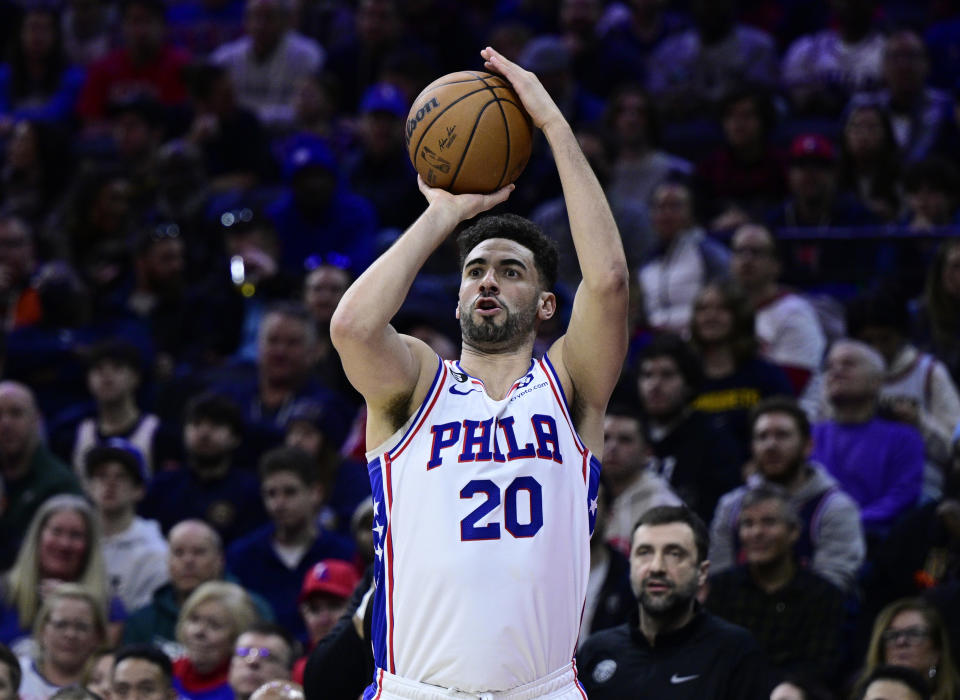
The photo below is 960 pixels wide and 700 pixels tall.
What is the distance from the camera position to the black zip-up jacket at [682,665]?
6699mm

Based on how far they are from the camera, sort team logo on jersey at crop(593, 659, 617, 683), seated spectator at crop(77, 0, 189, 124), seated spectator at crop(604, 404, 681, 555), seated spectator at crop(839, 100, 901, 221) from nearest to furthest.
A: team logo on jersey at crop(593, 659, 617, 683) → seated spectator at crop(604, 404, 681, 555) → seated spectator at crop(839, 100, 901, 221) → seated spectator at crop(77, 0, 189, 124)

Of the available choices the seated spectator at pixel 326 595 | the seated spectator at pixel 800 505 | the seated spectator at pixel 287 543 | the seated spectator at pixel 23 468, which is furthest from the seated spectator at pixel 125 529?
the seated spectator at pixel 800 505

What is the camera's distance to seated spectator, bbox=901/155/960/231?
38.4 ft

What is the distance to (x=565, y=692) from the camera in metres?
5.31

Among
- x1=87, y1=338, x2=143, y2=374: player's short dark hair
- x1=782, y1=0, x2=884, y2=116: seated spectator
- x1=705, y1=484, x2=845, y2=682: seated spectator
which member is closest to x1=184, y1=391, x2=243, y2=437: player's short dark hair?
x1=87, y1=338, x2=143, y2=374: player's short dark hair

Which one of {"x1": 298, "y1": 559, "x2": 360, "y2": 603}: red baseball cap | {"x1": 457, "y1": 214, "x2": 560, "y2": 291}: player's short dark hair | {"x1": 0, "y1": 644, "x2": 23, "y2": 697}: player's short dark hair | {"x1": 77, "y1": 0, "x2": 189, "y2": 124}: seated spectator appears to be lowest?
{"x1": 0, "y1": 644, "x2": 23, "y2": 697}: player's short dark hair

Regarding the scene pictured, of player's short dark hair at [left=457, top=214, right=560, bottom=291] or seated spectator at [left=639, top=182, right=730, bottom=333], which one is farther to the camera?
seated spectator at [left=639, top=182, right=730, bottom=333]

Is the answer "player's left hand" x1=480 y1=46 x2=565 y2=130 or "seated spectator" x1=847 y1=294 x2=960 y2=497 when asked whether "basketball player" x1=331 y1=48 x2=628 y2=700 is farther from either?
"seated spectator" x1=847 y1=294 x2=960 y2=497

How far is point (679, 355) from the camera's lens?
32.6ft

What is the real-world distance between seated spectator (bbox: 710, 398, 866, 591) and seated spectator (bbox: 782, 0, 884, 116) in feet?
17.5

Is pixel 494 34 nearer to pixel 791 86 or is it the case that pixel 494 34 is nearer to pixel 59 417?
pixel 791 86

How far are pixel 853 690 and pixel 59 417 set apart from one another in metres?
6.50

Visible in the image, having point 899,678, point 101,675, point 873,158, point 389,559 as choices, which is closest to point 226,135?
point 873,158

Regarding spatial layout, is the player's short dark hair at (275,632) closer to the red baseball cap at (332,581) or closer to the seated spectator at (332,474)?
the red baseball cap at (332,581)
